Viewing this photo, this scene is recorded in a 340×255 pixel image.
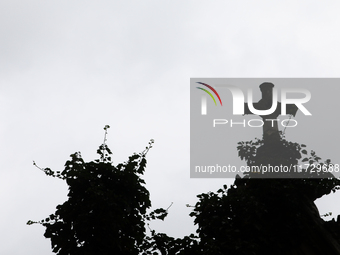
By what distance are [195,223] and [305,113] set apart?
9.12 metres

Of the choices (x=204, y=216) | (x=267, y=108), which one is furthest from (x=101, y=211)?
(x=267, y=108)

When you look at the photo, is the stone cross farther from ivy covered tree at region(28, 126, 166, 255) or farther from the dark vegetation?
ivy covered tree at region(28, 126, 166, 255)

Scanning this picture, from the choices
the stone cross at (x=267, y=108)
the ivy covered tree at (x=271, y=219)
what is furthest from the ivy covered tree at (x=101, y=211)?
the stone cross at (x=267, y=108)

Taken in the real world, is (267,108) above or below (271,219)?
above

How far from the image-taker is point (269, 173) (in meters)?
14.0

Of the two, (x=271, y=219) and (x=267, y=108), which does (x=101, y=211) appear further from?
(x=267, y=108)

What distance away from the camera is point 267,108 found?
17812mm

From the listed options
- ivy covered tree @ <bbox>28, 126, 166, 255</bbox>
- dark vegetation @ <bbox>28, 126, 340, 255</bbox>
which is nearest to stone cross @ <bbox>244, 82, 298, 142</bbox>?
dark vegetation @ <bbox>28, 126, 340, 255</bbox>

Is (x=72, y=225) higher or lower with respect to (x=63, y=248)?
higher

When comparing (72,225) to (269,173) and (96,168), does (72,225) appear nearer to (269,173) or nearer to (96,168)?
(96,168)

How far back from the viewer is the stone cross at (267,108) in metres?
16.5

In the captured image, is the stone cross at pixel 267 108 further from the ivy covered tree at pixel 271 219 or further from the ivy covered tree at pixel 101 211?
the ivy covered tree at pixel 101 211

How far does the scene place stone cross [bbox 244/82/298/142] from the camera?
16.5 m

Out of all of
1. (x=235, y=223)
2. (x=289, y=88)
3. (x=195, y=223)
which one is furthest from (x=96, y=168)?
(x=289, y=88)
